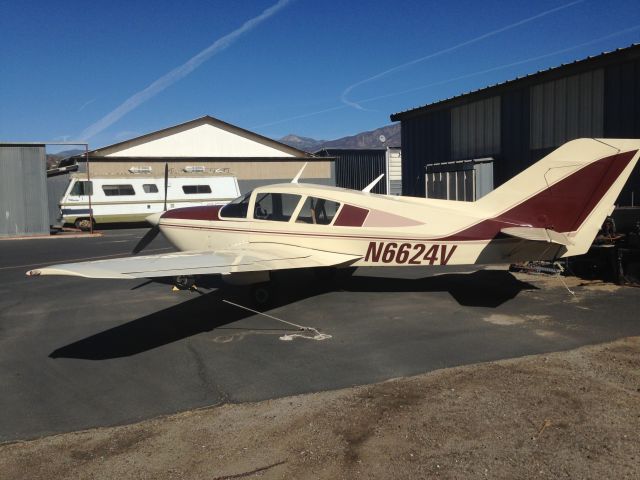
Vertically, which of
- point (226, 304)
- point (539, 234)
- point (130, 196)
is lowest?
point (226, 304)

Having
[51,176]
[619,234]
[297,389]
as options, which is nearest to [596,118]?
[619,234]

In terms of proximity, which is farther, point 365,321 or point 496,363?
point 365,321

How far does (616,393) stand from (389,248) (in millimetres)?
4559

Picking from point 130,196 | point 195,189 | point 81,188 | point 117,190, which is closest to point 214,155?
point 195,189

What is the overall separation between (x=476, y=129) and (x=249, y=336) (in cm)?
1440

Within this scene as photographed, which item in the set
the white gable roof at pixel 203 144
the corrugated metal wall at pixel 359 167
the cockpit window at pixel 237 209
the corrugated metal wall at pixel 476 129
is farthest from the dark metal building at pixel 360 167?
the cockpit window at pixel 237 209

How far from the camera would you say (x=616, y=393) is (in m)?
4.90

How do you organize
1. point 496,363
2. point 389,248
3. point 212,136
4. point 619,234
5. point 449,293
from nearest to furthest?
point 496,363 < point 389,248 < point 449,293 < point 619,234 < point 212,136

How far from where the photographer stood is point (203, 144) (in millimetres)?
39469

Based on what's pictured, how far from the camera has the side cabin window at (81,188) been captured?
1086 inches

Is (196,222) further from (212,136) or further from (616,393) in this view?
(212,136)

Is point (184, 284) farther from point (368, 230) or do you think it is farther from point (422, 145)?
point (422, 145)

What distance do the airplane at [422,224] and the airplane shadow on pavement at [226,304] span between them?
2.65 ft

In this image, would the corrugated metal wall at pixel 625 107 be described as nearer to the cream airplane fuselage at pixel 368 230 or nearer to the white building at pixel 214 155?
the cream airplane fuselage at pixel 368 230
